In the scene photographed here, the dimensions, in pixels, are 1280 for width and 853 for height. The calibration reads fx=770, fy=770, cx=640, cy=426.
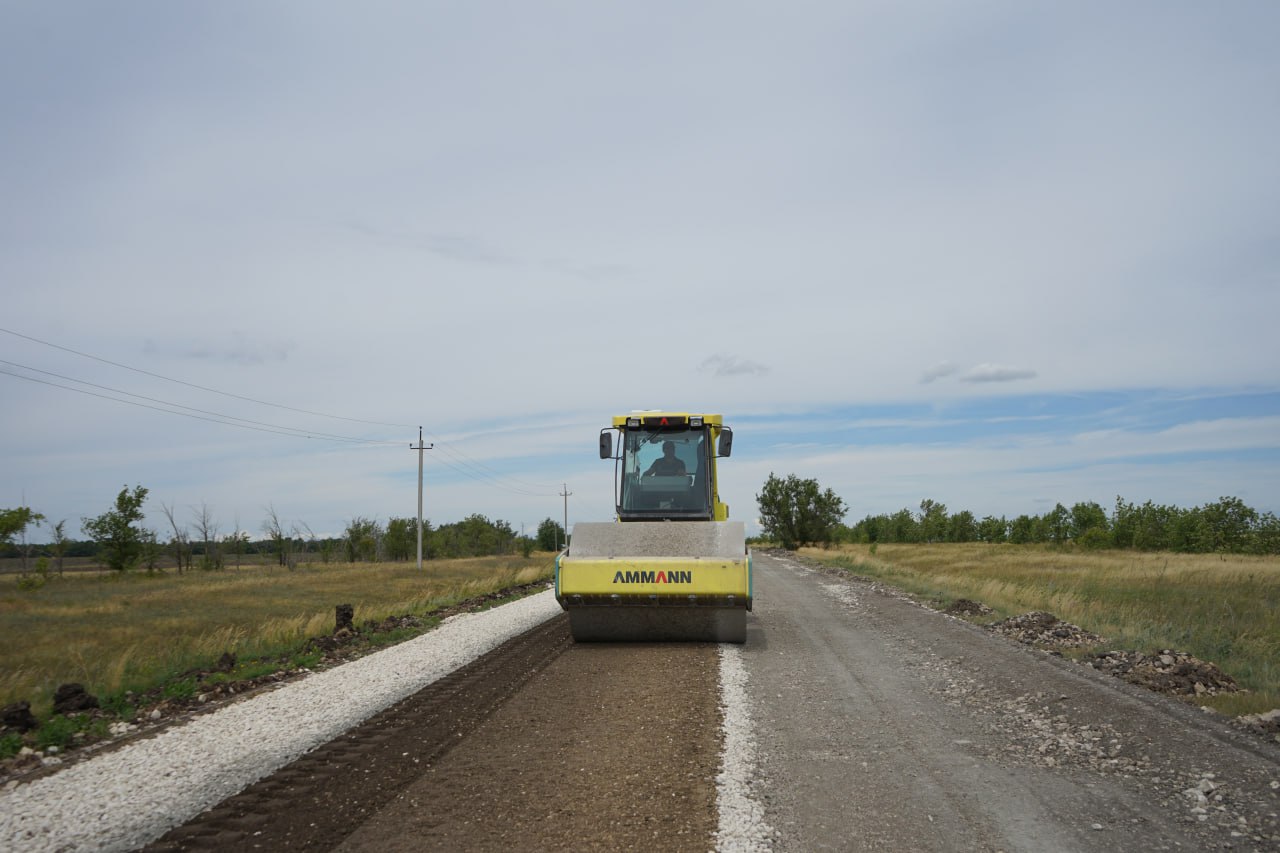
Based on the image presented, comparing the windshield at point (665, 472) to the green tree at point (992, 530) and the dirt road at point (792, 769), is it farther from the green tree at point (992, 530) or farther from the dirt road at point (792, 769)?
the green tree at point (992, 530)

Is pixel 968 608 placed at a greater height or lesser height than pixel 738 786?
lesser

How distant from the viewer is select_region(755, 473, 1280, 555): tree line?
2104 inches

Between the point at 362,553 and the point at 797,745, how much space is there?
8517 centimetres

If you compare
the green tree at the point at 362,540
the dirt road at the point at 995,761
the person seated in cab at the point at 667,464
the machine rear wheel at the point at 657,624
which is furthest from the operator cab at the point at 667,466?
the green tree at the point at 362,540

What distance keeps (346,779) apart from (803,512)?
Answer: 6546 centimetres

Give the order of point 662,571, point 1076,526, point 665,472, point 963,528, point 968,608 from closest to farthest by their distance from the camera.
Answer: point 662,571, point 665,472, point 968,608, point 1076,526, point 963,528

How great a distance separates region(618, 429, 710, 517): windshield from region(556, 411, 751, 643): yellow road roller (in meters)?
0.02

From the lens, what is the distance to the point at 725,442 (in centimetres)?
1289

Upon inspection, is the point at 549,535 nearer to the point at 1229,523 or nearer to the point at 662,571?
the point at 1229,523

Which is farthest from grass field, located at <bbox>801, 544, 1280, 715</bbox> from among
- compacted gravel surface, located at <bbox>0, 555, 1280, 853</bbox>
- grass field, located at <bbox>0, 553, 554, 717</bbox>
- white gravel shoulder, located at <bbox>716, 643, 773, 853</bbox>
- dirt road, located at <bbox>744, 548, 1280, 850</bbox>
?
grass field, located at <bbox>0, 553, 554, 717</bbox>

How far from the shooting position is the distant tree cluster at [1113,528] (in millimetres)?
53062

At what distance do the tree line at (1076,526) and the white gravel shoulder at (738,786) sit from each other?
57974 millimetres

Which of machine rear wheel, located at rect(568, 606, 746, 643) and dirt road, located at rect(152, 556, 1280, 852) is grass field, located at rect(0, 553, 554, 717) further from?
dirt road, located at rect(152, 556, 1280, 852)

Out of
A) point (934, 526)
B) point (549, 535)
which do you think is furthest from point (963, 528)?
point (549, 535)
